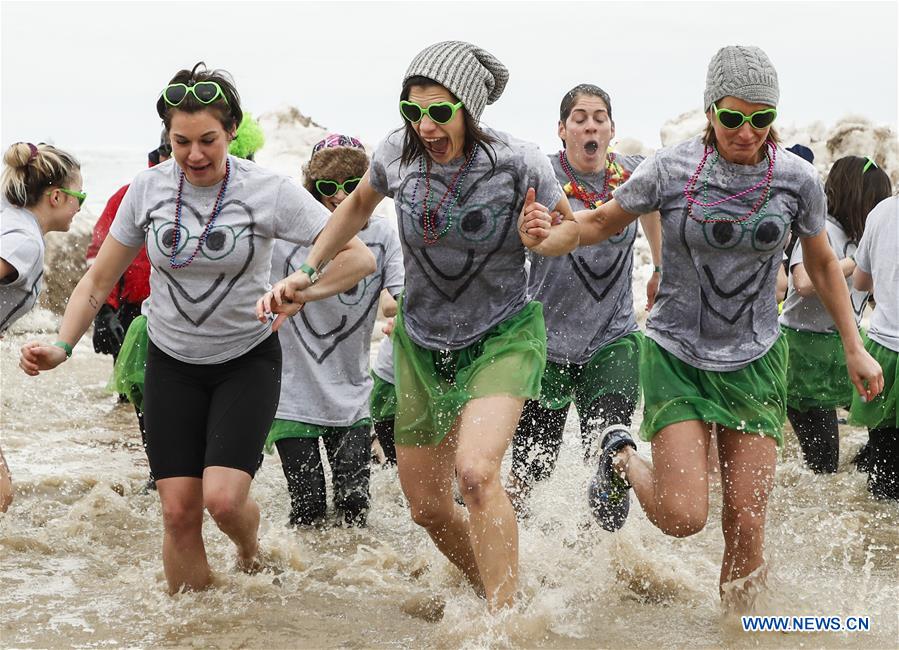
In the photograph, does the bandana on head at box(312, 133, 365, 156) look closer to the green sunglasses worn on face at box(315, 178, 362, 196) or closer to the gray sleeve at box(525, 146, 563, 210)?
the green sunglasses worn on face at box(315, 178, 362, 196)

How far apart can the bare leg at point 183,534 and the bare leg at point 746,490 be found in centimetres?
213

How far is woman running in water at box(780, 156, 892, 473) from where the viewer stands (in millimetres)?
7328

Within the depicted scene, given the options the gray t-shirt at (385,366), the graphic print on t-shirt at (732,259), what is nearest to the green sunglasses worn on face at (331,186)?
the gray t-shirt at (385,366)

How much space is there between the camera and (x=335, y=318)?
21.1ft

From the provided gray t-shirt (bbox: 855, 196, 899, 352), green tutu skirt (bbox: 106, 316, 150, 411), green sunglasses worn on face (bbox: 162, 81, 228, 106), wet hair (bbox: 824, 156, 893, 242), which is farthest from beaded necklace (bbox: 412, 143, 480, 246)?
wet hair (bbox: 824, 156, 893, 242)

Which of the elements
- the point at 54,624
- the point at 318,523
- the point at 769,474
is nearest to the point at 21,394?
the point at 318,523

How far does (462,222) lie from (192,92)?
121 cm

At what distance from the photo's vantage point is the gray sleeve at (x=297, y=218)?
16.1 feet

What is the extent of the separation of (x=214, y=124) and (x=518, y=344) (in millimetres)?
1506

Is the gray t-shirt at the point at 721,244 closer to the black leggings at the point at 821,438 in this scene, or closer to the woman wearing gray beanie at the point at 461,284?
the woman wearing gray beanie at the point at 461,284

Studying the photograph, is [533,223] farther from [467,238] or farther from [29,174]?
[29,174]

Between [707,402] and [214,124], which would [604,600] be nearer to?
[707,402]

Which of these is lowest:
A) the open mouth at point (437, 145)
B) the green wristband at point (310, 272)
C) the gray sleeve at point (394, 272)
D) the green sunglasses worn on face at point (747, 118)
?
the gray sleeve at point (394, 272)

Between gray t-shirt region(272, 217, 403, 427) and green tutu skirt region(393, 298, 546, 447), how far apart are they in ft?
5.38
